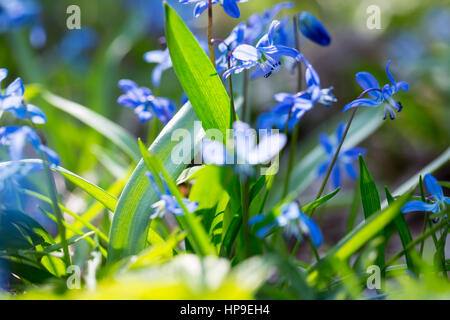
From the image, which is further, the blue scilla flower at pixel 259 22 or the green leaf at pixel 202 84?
the blue scilla flower at pixel 259 22

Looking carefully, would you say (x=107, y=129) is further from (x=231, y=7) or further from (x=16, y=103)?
(x=231, y=7)

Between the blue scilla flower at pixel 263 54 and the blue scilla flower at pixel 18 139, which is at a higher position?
the blue scilla flower at pixel 263 54

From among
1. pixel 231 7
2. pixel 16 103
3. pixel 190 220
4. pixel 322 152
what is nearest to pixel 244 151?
pixel 190 220

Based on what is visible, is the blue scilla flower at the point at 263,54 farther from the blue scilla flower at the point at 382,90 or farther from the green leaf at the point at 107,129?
the green leaf at the point at 107,129

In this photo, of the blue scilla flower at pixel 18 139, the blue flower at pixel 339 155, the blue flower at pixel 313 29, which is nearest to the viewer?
the blue scilla flower at pixel 18 139

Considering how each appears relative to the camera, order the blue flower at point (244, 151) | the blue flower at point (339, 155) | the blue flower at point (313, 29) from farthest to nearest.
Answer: the blue flower at point (339, 155) → the blue flower at point (313, 29) → the blue flower at point (244, 151)

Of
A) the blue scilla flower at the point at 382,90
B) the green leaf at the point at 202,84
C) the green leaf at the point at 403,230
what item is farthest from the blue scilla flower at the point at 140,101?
the green leaf at the point at 403,230

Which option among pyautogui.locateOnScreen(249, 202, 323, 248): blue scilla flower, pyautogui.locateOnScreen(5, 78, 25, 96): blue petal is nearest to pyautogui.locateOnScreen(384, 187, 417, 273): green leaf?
pyautogui.locateOnScreen(249, 202, 323, 248): blue scilla flower
